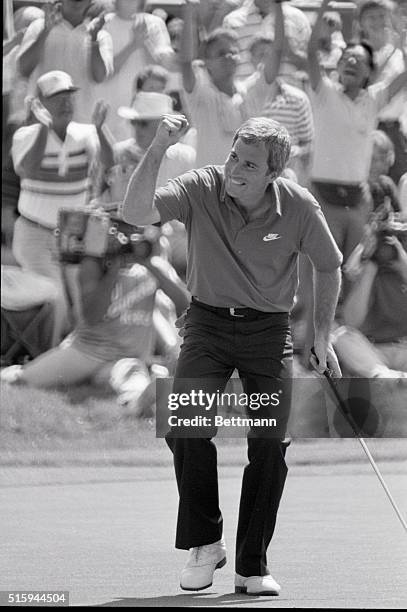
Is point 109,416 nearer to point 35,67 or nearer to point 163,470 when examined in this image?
point 163,470

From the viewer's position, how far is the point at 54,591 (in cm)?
473

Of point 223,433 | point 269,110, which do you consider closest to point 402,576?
point 223,433

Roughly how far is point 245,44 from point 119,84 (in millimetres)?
596

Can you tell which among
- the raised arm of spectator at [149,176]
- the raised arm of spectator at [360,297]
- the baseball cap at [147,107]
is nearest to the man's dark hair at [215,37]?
the baseball cap at [147,107]

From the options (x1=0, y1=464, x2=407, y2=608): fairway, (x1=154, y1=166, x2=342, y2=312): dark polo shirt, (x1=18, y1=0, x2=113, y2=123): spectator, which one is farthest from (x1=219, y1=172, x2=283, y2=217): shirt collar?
(x1=18, y1=0, x2=113, y2=123): spectator

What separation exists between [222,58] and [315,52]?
38 cm

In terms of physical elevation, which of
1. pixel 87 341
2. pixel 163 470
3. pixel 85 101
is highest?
pixel 85 101

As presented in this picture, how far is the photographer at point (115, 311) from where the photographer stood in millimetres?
7266

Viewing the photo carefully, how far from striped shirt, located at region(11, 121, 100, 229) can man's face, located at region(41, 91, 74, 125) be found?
8cm

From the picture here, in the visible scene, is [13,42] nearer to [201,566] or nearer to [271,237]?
[271,237]

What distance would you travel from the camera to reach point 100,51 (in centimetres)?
695

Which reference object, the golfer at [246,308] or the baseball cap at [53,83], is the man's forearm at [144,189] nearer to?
the golfer at [246,308]

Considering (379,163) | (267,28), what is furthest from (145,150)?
(379,163)

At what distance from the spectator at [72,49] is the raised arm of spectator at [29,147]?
0.17 meters
